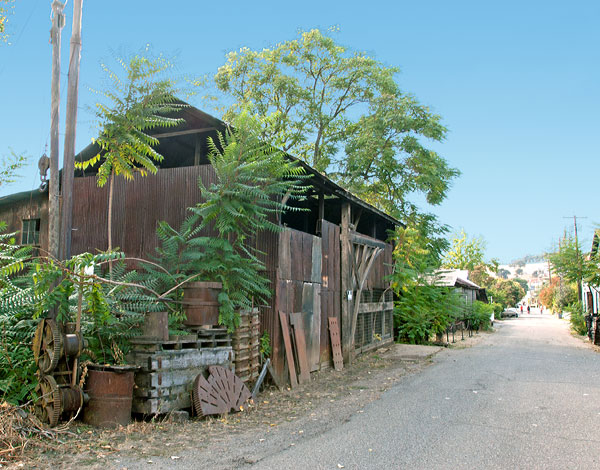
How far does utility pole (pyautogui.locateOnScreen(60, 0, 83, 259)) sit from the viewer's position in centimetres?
839

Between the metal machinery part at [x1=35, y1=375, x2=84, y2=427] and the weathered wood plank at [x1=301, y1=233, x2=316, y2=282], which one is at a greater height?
the weathered wood plank at [x1=301, y1=233, x2=316, y2=282]

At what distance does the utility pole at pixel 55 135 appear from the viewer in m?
8.38

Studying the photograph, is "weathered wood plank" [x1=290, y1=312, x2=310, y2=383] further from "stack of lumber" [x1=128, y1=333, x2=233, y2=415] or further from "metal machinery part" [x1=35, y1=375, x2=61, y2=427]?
"metal machinery part" [x1=35, y1=375, x2=61, y2=427]

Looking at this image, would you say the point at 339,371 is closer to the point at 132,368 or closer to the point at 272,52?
the point at 132,368

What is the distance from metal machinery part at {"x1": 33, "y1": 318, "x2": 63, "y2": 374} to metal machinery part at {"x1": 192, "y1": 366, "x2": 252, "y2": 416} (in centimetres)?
204

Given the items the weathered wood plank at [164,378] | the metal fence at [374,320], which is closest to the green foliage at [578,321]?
the metal fence at [374,320]

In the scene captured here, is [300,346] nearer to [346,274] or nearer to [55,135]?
[346,274]

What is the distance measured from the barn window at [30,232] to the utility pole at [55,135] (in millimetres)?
5545

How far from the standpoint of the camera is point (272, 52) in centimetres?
3111

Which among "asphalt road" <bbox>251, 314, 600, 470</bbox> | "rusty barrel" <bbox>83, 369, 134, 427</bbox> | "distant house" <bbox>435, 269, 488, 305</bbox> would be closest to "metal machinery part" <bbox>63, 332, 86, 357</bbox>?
"rusty barrel" <bbox>83, 369, 134, 427</bbox>

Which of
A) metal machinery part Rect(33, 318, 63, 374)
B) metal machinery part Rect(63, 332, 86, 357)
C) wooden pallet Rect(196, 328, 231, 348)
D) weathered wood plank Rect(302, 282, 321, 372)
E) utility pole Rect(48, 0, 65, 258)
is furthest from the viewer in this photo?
weathered wood plank Rect(302, 282, 321, 372)

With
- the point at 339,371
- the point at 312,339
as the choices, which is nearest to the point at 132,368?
the point at 312,339

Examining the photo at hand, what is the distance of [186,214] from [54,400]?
17.1ft

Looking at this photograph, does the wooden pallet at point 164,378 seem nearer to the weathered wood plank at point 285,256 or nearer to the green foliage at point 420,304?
the weathered wood plank at point 285,256
